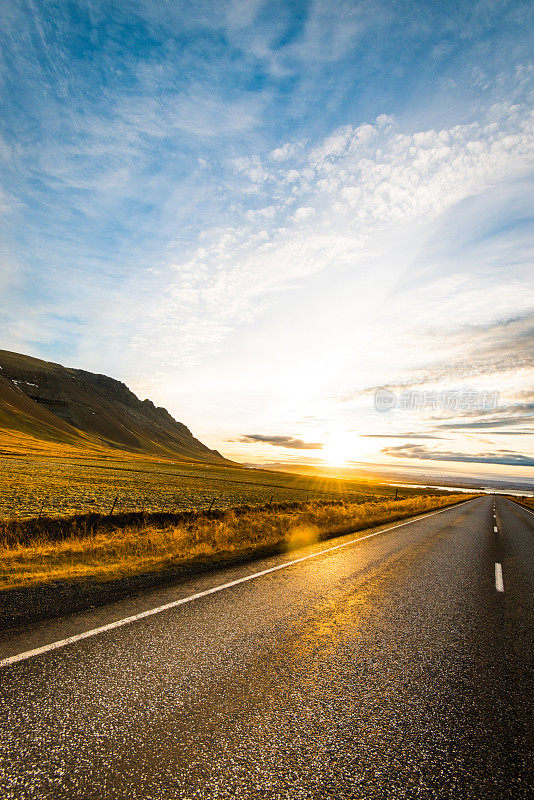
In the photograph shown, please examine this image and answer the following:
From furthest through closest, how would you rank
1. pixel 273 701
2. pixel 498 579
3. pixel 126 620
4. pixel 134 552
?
1. pixel 134 552
2. pixel 498 579
3. pixel 126 620
4. pixel 273 701

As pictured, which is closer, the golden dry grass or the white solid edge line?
the white solid edge line

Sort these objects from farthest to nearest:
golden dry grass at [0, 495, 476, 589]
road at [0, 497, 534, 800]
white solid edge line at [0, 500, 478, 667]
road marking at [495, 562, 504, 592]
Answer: road marking at [495, 562, 504, 592] < golden dry grass at [0, 495, 476, 589] < white solid edge line at [0, 500, 478, 667] < road at [0, 497, 534, 800]

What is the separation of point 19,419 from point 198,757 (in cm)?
15794

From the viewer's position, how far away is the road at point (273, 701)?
2.56 meters

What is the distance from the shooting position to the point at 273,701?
3.46 m

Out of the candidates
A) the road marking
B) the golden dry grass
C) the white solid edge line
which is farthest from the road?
the golden dry grass

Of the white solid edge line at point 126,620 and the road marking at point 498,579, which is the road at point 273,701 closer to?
the white solid edge line at point 126,620

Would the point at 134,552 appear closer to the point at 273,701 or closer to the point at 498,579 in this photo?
the point at 273,701

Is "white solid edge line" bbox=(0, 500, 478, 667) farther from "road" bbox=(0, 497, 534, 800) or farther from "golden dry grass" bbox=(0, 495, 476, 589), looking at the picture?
"golden dry grass" bbox=(0, 495, 476, 589)

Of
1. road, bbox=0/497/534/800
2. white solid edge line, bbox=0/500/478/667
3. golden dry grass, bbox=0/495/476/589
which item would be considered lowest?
golden dry grass, bbox=0/495/476/589

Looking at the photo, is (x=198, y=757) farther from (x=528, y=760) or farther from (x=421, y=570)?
(x=421, y=570)

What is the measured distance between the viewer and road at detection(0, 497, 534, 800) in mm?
2561

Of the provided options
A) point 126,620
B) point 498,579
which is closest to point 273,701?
point 126,620

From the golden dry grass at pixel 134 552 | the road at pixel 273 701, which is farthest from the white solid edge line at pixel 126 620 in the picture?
the golden dry grass at pixel 134 552
